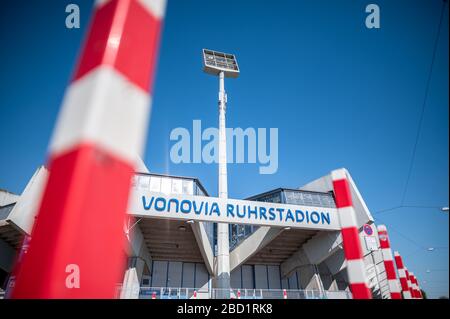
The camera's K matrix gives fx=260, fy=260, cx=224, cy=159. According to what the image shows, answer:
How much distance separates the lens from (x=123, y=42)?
3.27ft

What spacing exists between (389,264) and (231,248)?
646 inches

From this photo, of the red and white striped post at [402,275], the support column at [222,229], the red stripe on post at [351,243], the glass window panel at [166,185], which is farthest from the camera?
the glass window panel at [166,185]

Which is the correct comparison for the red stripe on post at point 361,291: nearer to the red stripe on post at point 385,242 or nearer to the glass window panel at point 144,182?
the red stripe on post at point 385,242

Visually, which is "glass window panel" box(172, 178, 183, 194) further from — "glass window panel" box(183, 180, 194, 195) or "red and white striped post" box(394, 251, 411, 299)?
"red and white striped post" box(394, 251, 411, 299)

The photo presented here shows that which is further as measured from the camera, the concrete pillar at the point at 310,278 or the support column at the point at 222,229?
the concrete pillar at the point at 310,278

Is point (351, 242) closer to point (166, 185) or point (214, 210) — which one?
point (214, 210)

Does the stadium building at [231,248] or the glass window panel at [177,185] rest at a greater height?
the glass window panel at [177,185]

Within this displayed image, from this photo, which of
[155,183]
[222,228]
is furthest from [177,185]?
[222,228]

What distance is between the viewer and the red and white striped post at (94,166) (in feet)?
2.33

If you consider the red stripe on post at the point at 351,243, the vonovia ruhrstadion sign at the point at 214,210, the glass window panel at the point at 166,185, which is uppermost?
the glass window panel at the point at 166,185

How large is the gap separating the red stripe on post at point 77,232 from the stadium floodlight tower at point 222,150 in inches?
482

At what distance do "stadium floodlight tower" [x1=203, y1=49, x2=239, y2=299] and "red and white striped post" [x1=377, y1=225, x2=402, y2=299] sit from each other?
7.40m

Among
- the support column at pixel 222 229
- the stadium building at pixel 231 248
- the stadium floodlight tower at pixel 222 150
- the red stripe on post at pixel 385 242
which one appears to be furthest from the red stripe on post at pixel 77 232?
the support column at pixel 222 229
